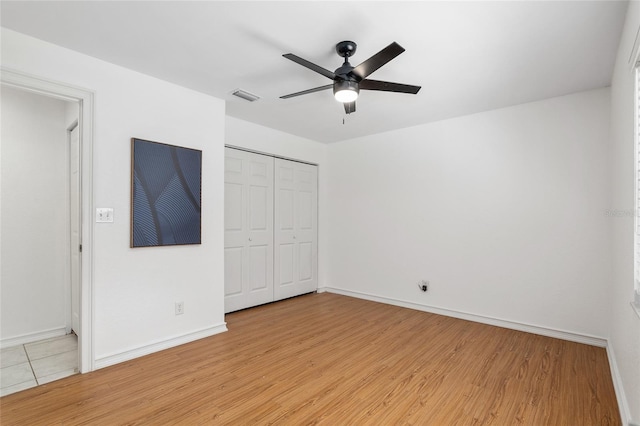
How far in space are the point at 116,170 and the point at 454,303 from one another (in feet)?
12.9

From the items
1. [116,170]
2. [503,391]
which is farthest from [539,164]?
[116,170]

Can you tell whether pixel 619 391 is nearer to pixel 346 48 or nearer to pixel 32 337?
pixel 346 48

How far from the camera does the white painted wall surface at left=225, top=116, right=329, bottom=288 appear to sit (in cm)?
406

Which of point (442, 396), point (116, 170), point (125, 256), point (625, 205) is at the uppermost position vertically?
point (116, 170)

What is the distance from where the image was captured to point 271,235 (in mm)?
4551

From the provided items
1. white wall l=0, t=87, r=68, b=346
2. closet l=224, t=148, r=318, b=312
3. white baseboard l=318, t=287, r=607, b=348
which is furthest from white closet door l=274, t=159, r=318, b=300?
white wall l=0, t=87, r=68, b=346

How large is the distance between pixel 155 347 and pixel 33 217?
6.15ft

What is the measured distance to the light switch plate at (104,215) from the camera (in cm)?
255

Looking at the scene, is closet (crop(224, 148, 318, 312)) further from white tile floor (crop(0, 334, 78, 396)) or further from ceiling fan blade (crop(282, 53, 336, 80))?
ceiling fan blade (crop(282, 53, 336, 80))

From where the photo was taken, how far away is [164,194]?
9.52 feet

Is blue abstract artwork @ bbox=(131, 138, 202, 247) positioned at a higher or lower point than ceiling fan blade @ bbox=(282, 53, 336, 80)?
lower

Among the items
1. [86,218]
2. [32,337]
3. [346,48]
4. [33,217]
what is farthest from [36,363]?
[346,48]

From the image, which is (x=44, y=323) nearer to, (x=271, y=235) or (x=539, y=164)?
(x=271, y=235)

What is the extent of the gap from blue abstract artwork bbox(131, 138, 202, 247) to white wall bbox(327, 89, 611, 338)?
2601mm
